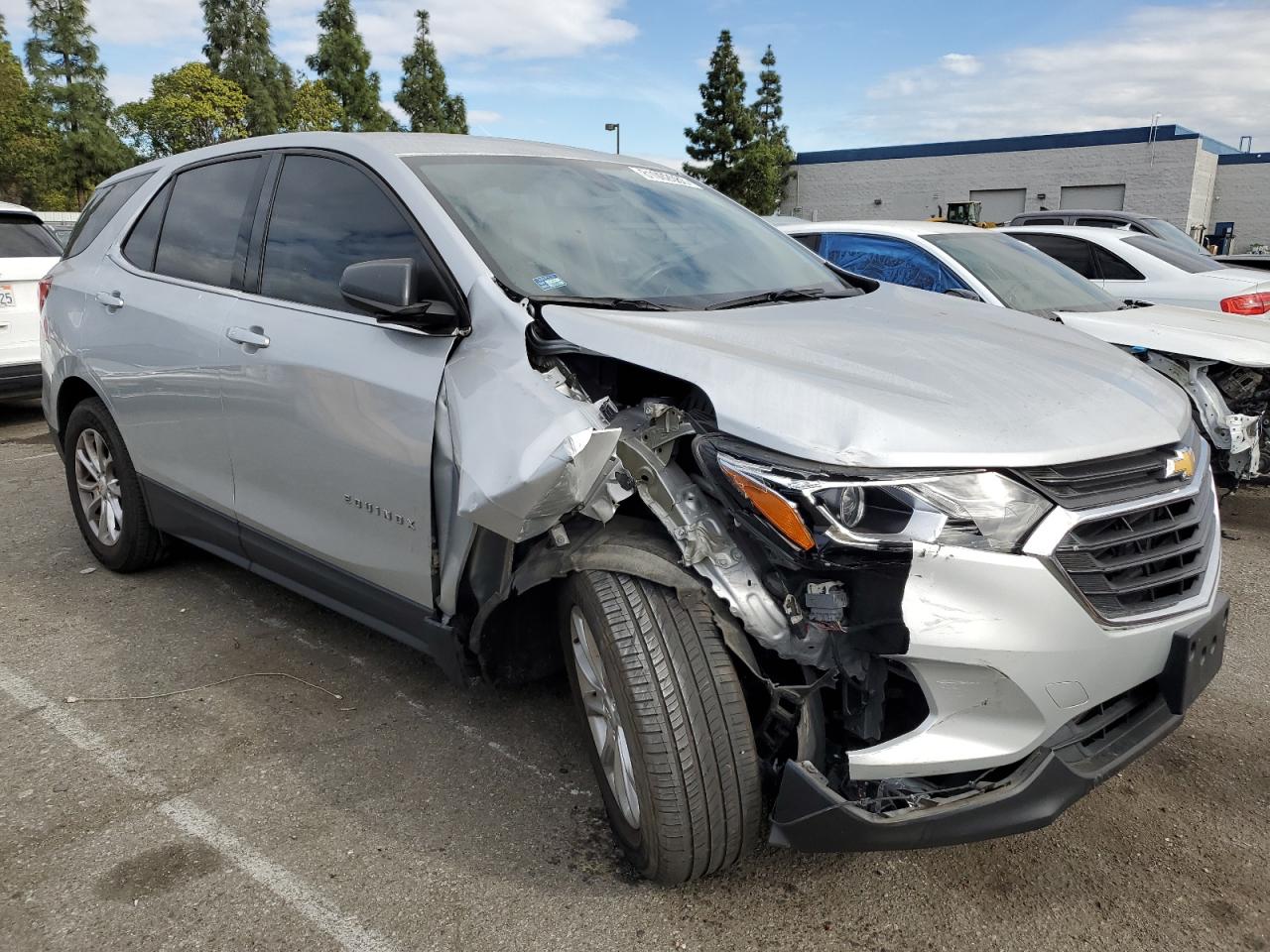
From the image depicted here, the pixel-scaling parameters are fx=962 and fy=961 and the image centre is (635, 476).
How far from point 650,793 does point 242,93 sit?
186 ft

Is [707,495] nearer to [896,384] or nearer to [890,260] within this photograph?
[896,384]

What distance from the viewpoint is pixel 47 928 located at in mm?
2248

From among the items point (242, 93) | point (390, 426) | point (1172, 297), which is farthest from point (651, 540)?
point (242, 93)

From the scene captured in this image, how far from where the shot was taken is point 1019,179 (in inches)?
1634

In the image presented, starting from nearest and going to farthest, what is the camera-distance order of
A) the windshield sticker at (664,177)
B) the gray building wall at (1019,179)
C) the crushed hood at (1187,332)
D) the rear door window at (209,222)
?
the rear door window at (209,222)
the windshield sticker at (664,177)
the crushed hood at (1187,332)
the gray building wall at (1019,179)

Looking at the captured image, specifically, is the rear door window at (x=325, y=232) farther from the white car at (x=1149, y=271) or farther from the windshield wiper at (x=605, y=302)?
the white car at (x=1149, y=271)

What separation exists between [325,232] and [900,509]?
214cm

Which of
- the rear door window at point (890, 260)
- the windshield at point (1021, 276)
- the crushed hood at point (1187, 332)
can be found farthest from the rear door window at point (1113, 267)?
the rear door window at point (890, 260)

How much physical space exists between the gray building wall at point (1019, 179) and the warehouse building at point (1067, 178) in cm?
4

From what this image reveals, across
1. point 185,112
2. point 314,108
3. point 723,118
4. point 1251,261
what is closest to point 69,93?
point 185,112

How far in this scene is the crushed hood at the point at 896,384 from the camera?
1.99 m

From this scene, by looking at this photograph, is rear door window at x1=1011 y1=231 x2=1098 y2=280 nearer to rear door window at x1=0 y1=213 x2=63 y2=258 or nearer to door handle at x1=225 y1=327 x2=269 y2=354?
door handle at x1=225 y1=327 x2=269 y2=354

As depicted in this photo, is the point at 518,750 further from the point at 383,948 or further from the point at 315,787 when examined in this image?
the point at 383,948

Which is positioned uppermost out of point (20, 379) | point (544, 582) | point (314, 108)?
point (314, 108)
